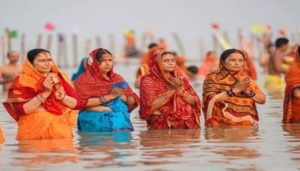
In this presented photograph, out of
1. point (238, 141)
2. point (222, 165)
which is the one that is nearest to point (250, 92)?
point (238, 141)

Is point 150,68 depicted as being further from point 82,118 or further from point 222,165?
point 222,165

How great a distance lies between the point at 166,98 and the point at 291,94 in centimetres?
164

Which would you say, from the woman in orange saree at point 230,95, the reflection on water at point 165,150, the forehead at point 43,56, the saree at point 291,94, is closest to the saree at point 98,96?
the reflection on water at point 165,150

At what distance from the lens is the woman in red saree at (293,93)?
13.5 meters

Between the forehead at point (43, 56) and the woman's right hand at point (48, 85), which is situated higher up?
the forehead at point (43, 56)

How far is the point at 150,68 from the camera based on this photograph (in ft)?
42.9

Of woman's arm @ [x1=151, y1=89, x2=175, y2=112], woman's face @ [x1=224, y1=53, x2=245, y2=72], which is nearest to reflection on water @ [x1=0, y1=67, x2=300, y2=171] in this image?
woman's arm @ [x1=151, y1=89, x2=175, y2=112]

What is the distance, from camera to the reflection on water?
982 cm

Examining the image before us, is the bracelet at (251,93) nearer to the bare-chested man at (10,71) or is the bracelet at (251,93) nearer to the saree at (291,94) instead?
the saree at (291,94)

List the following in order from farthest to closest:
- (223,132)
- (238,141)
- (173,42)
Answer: (173,42), (223,132), (238,141)

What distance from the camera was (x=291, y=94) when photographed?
1361 centimetres

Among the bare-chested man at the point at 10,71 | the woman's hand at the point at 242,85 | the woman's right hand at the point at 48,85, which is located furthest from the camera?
the bare-chested man at the point at 10,71

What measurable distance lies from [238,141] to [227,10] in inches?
5257

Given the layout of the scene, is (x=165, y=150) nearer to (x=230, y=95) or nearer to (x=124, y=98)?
(x=124, y=98)
